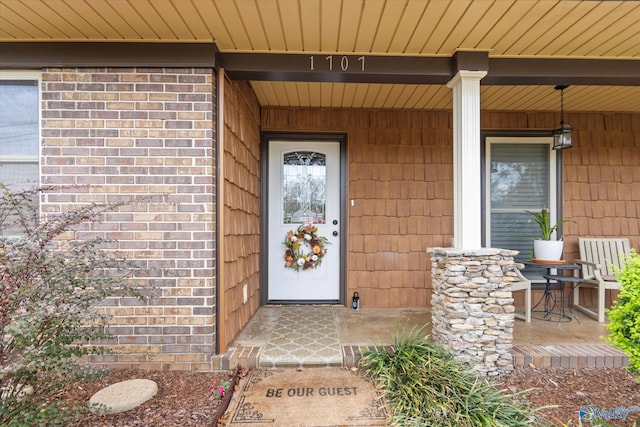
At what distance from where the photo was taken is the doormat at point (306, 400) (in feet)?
6.38

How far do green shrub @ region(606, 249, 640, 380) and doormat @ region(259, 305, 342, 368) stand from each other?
5.80ft

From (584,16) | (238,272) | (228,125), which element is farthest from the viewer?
(238,272)

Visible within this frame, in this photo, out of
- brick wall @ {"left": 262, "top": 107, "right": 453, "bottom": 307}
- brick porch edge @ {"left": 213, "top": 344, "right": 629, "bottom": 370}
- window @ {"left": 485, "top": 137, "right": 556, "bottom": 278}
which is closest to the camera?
brick porch edge @ {"left": 213, "top": 344, "right": 629, "bottom": 370}

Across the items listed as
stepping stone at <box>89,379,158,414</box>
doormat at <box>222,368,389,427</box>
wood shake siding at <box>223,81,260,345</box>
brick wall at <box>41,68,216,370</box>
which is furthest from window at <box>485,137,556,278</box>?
stepping stone at <box>89,379,158,414</box>

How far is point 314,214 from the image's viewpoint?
4102 mm

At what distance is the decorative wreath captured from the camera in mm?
4016

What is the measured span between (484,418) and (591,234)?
333 centimetres

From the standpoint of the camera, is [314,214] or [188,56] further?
[314,214]

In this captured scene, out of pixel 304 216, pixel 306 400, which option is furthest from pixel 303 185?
pixel 306 400

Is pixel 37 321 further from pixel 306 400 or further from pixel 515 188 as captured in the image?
pixel 515 188

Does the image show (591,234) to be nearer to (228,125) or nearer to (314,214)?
(314,214)

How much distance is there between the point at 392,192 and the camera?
4016 millimetres

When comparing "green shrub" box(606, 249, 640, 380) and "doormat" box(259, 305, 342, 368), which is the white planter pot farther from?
"doormat" box(259, 305, 342, 368)

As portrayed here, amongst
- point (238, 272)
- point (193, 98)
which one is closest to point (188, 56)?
point (193, 98)
